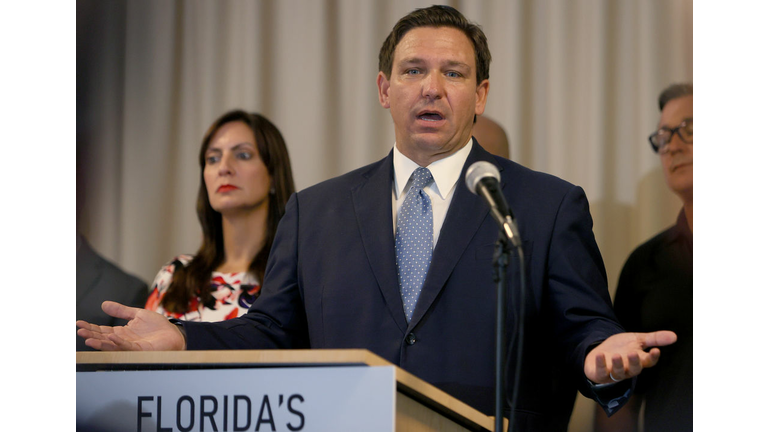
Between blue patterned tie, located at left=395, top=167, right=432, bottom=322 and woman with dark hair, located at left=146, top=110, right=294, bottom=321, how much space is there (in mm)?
1288

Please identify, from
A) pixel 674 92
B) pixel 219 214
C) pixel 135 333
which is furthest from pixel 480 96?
pixel 219 214

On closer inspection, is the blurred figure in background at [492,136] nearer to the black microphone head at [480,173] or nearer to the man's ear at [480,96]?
the man's ear at [480,96]

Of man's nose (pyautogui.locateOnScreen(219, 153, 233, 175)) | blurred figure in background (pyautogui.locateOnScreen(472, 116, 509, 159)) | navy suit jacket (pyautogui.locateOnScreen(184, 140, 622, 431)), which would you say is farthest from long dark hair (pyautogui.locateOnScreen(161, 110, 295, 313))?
navy suit jacket (pyautogui.locateOnScreen(184, 140, 622, 431))

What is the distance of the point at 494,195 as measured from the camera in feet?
4.49

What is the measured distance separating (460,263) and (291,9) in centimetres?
216

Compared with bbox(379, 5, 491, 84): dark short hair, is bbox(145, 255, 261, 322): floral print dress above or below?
below

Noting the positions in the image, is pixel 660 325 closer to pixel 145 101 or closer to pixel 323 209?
pixel 323 209

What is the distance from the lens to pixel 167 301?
323cm

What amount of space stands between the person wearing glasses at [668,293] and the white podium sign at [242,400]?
200cm

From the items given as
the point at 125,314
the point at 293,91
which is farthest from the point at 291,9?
the point at 125,314

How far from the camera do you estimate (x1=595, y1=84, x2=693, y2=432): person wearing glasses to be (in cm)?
290

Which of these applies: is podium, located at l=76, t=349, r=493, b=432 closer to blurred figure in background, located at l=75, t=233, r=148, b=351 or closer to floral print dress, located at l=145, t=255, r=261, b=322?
floral print dress, located at l=145, t=255, r=261, b=322

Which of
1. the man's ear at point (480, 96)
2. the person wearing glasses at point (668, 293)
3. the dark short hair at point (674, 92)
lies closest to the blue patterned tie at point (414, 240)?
the man's ear at point (480, 96)

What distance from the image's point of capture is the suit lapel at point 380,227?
6.45ft
